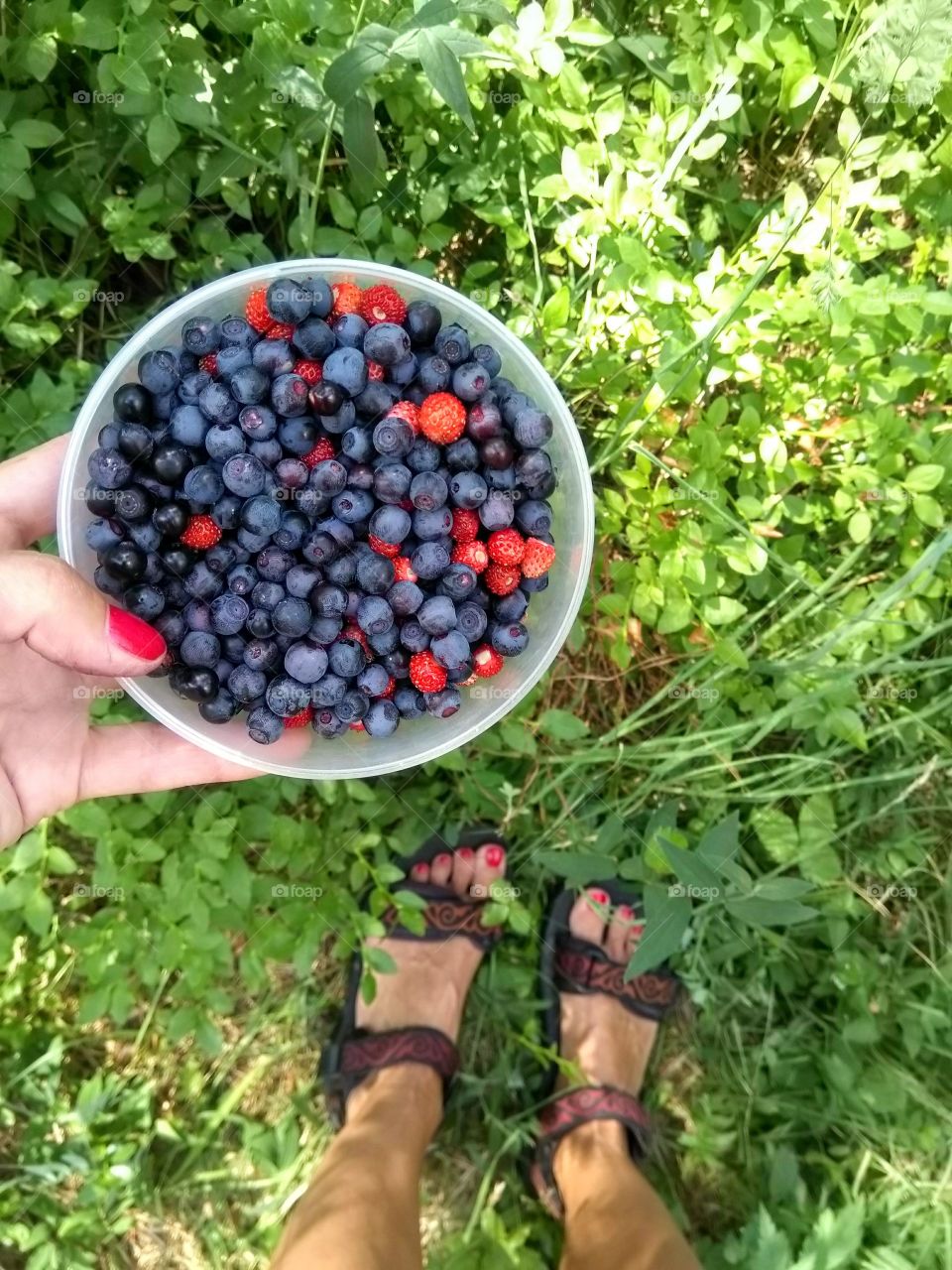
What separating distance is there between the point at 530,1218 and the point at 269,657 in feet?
4.85

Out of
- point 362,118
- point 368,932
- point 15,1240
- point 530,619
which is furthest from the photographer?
point 15,1240

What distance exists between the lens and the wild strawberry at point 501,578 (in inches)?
55.4

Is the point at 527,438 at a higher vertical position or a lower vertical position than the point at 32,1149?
higher

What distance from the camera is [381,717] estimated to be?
54.3 inches

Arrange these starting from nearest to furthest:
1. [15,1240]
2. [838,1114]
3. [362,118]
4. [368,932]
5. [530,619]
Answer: [362,118] < [530,619] < [368,932] < [15,1240] < [838,1114]

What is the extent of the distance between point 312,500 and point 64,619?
0.35 meters

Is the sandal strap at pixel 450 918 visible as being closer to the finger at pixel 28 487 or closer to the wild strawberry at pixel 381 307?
the finger at pixel 28 487

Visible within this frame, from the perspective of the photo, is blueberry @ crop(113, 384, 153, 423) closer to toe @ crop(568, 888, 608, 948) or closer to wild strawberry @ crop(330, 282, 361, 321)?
wild strawberry @ crop(330, 282, 361, 321)

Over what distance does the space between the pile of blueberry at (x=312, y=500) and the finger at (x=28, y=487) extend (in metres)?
0.15

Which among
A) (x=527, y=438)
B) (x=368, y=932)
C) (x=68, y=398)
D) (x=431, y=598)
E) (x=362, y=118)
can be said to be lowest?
(x=368, y=932)

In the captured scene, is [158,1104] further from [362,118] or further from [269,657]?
[362,118]

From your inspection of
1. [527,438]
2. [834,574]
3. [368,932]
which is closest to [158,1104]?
[368,932]

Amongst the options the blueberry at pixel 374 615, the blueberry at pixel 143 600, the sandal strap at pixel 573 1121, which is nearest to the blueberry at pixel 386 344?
the blueberry at pixel 374 615

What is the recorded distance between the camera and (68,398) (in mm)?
1599
